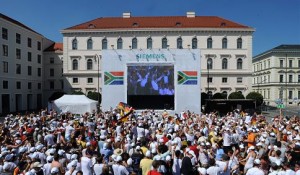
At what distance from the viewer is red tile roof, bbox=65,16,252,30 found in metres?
59.2

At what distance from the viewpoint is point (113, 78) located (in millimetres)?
38938

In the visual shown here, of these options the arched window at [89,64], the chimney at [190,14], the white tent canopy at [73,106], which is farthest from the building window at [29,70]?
the chimney at [190,14]

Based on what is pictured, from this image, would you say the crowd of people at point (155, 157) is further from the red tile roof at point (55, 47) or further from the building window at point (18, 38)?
the red tile roof at point (55, 47)

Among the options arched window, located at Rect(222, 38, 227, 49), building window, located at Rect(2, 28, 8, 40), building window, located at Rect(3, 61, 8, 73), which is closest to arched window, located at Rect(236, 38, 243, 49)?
arched window, located at Rect(222, 38, 227, 49)

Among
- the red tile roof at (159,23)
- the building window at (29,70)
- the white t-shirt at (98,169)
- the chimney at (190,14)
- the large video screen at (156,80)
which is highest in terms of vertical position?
the chimney at (190,14)

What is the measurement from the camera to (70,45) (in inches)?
2376

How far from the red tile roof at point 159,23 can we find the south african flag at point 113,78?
74.9 ft

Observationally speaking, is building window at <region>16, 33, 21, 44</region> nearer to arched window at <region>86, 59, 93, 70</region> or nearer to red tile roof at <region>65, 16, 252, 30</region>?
red tile roof at <region>65, 16, 252, 30</region>

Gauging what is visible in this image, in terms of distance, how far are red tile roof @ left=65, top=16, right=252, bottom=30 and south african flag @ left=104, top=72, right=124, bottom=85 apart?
2284 cm

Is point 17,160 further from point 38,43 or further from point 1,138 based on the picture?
point 38,43

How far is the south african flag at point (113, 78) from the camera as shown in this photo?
38.8m

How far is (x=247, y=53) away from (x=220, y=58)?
18.1 ft

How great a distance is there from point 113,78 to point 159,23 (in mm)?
25641

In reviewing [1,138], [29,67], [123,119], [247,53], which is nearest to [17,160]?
[1,138]
